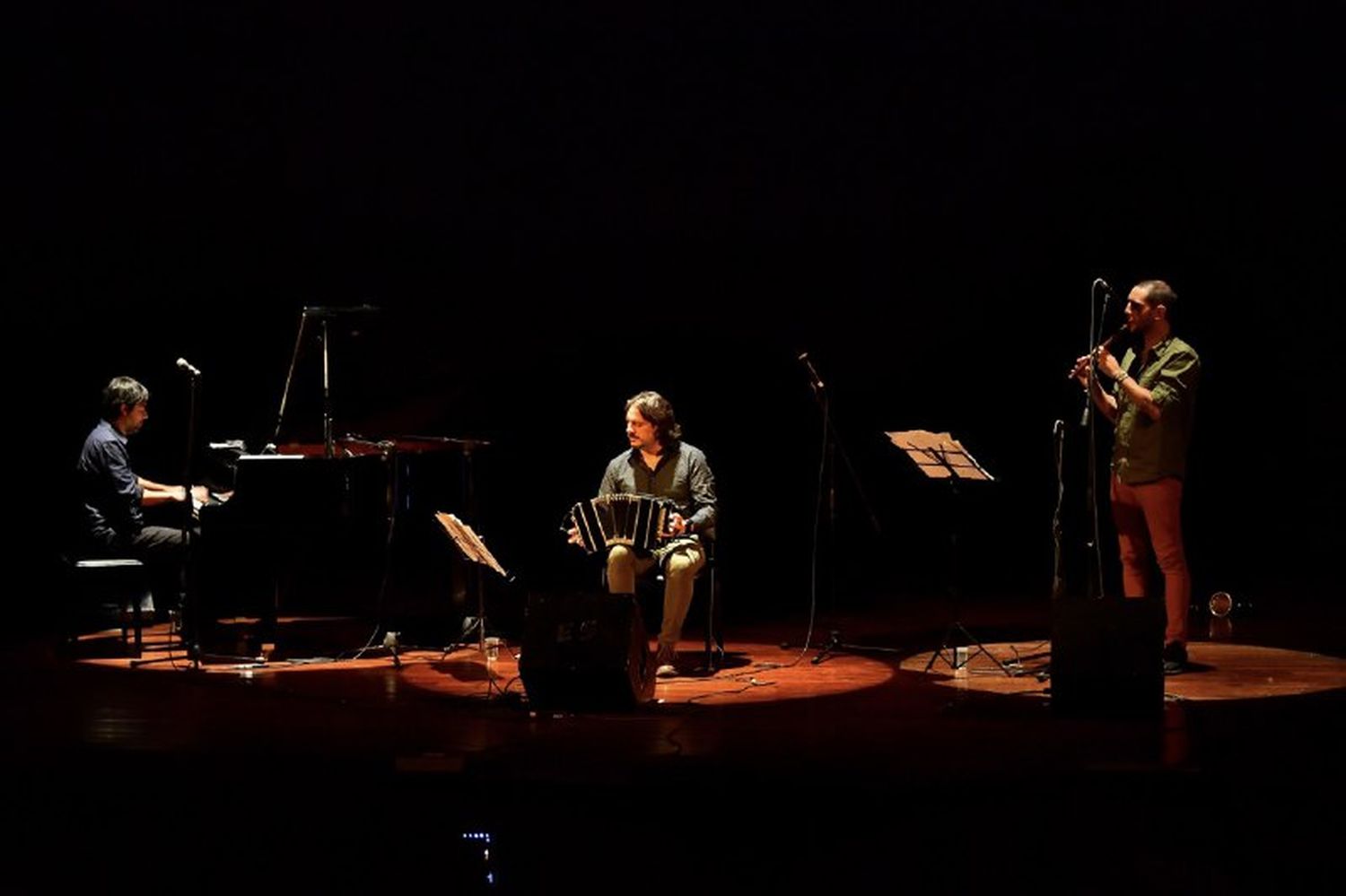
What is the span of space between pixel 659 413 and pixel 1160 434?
7.06 ft

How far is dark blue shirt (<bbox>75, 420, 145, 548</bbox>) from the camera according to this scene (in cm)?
777

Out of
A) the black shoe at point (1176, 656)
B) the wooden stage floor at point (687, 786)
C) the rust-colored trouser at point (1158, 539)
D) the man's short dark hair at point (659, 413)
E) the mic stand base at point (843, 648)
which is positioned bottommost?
the wooden stage floor at point (687, 786)

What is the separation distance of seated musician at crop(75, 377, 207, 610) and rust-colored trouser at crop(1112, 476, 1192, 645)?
439cm

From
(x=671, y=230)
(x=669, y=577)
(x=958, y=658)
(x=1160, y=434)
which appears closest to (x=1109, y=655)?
(x=1160, y=434)

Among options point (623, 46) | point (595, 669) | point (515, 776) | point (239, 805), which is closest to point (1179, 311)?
point (623, 46)

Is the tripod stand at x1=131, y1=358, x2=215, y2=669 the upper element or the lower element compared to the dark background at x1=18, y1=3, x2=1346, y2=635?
lower

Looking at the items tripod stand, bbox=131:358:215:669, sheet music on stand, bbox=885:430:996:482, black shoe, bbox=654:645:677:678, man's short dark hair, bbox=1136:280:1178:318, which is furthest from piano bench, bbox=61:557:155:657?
man's short dark hair, bbox=1136:280:1178:318

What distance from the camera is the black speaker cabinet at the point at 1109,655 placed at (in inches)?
218

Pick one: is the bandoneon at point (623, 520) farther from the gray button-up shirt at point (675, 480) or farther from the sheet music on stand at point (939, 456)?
the sheet music on stand at point (939, 456)

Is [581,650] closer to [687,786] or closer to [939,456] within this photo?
[687,786]

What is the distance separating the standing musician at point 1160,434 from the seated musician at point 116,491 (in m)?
4.40

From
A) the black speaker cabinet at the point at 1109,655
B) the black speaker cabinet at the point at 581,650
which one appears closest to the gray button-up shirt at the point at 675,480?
the black speaker cabinet at the point at 581,650

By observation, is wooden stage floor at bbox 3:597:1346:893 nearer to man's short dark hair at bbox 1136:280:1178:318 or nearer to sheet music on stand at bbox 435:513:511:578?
sheet music on stand at bbox 435:513:511:578

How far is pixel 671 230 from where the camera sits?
361 inches
